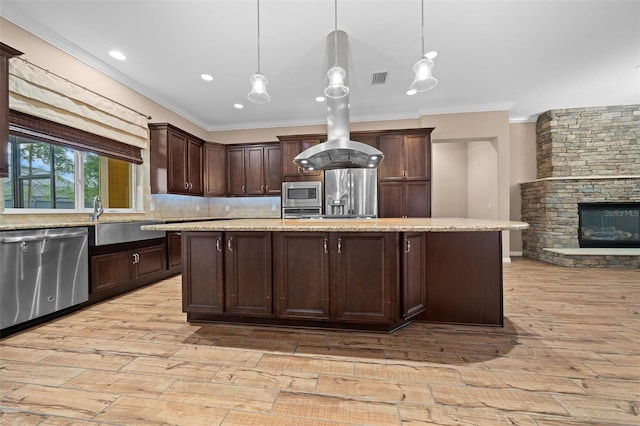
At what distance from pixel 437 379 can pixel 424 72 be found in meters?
2.28

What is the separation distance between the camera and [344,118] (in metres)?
3.17

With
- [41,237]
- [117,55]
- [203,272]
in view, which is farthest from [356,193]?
[41,237]

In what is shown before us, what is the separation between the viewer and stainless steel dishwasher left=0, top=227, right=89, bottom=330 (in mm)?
2074

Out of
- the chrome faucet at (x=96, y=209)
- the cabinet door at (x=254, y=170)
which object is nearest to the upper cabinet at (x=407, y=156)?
the cabinet door at (x=254, y=170)

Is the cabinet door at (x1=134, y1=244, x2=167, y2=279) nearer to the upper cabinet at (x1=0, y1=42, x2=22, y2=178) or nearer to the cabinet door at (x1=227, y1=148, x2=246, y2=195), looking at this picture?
the upper cabinet at (x1=0, y1=42, x2=22, y2=178)

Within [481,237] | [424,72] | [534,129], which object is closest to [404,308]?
[481,237]

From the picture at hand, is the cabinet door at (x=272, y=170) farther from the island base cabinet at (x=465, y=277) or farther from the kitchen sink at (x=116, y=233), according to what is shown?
the island base cabinet at (x=465, y=277)

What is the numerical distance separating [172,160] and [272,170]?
1.77 m

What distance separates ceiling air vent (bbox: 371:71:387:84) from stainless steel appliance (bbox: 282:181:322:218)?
1866mm

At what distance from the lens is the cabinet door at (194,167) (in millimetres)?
4687

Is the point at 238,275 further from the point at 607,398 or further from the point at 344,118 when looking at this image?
the point at 607,398

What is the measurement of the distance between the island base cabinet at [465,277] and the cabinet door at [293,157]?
304cm

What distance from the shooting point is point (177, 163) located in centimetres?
441

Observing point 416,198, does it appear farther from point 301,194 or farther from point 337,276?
point 337,276
